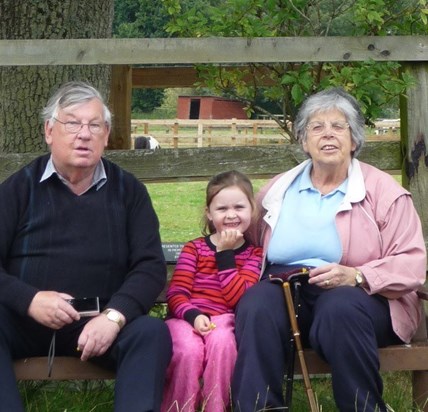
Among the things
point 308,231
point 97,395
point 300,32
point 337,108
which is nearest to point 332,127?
point 337,108

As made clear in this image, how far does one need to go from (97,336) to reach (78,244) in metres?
0.43

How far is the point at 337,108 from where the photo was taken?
174 inches

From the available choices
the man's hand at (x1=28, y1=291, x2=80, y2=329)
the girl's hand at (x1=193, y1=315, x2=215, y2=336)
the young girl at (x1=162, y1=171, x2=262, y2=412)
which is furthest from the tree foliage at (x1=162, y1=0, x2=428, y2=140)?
the man's hand at (x1=28, y1=291, x2=80, y2=329)

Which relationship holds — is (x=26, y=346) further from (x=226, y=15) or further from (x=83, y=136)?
(x=226, y=15)

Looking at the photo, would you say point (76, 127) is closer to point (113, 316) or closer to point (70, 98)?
point (70, 98)

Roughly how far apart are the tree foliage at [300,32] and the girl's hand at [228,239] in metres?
0.99

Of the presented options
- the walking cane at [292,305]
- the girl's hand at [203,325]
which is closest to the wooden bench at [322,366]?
the walking cane at [292,305]

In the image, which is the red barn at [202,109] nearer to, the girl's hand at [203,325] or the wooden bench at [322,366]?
the wooden bench at [322,366]

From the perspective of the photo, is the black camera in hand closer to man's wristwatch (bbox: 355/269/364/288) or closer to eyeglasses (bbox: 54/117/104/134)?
eyeglasses (bbox: 54/117/104/134)

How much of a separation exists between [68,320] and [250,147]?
4.82 ft

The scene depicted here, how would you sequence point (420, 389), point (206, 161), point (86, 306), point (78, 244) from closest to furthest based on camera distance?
point (86, 306), point (78, 244), point (420, 389), point (206, 161)

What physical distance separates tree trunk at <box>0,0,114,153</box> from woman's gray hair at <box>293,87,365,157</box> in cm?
163

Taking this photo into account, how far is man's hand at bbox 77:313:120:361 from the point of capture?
3.92m

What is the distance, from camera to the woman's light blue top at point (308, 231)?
4.29m
